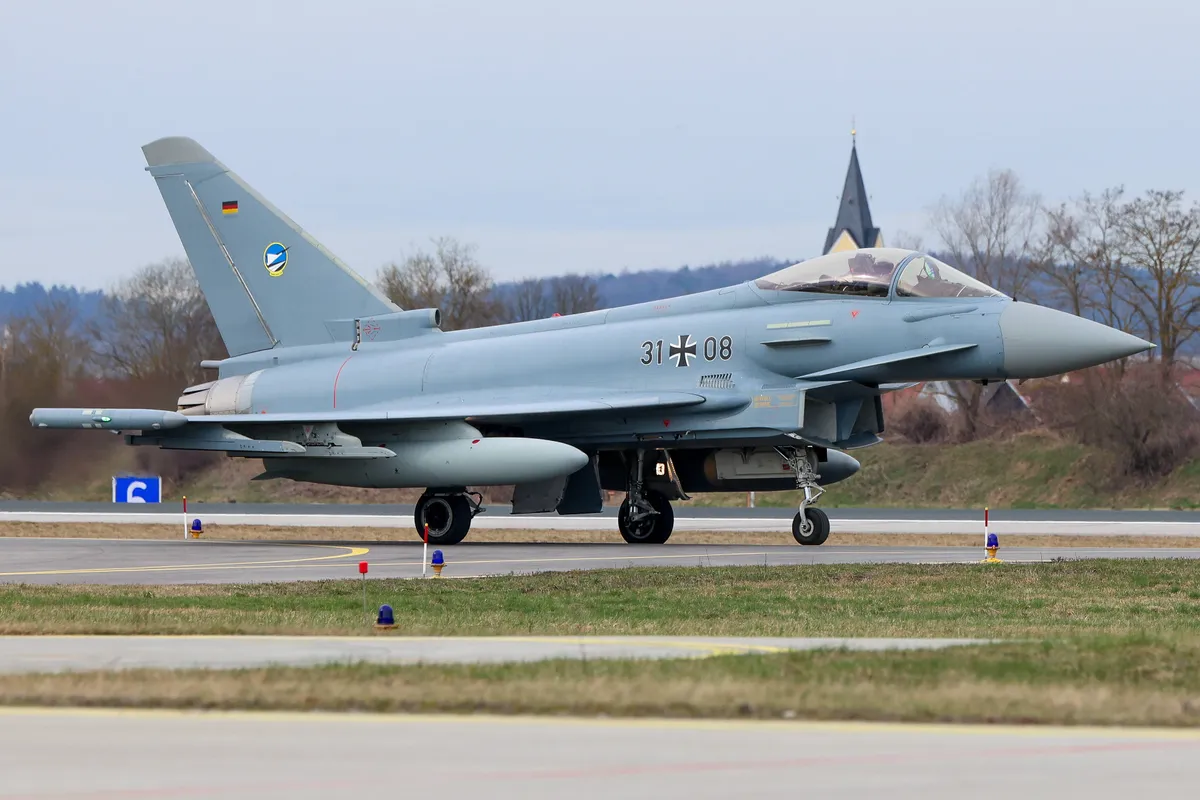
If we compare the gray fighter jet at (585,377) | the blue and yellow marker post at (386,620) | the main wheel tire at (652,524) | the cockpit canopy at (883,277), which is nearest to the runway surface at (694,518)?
the main wheel tire at (652,524)

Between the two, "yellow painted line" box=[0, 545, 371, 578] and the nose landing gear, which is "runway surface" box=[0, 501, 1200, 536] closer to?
the nose landing gear

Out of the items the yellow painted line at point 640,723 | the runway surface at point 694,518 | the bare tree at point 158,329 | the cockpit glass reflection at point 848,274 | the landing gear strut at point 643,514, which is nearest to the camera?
the yellow painted line at point 640,723

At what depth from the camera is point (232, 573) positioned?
18.6 meters

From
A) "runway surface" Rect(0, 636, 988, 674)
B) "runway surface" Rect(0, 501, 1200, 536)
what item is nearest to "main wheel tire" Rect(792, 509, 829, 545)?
"runway surface" Rect(0, 501, 1200, 536)

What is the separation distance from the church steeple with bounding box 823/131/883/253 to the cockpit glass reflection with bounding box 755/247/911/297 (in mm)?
68350

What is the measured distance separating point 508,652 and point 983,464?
41667mm

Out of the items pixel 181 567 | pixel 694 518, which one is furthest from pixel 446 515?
pixel 694 518

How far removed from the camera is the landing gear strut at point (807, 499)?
23.0 metres

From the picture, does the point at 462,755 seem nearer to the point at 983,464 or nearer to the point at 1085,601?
the point at 1085,601

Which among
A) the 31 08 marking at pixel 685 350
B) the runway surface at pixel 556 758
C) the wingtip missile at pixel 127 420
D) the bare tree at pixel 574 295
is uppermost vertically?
the bare tree at pixel 574 295

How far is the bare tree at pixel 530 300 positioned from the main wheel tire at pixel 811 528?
59.0 m

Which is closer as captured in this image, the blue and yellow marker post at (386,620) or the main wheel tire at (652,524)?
the blue and yellow marker post at (386,620)

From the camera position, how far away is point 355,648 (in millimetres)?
10148

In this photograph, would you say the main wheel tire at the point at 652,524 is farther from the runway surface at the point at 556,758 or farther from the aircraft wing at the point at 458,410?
the runway surface at the point at 556,758
